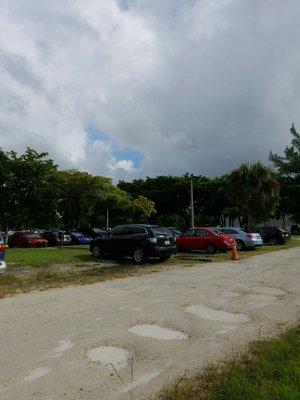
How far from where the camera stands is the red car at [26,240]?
39.4m

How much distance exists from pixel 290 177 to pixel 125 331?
52876mm

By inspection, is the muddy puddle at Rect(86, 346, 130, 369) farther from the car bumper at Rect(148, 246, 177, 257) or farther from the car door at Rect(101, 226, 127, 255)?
the car door at Rect(101, 226, 127, 255)

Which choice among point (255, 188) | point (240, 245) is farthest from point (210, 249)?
point (255, 188)

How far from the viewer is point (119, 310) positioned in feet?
30.9

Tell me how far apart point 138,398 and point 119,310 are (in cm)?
455

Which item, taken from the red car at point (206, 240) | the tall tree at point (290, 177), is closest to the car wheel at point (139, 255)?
the red car at point (206, 240)

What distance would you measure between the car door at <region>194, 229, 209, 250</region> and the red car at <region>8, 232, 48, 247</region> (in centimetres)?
1643

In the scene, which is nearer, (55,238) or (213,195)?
(55,238)

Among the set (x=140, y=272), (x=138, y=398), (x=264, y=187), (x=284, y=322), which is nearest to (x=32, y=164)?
(x=264, y=187)

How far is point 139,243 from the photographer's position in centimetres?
2122

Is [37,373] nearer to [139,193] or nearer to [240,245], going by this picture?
[240,245]

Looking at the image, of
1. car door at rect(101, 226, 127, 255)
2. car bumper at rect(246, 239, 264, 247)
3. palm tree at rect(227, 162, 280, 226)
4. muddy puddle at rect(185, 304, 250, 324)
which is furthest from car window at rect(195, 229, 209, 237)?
muddy puddle at rect(185, 304, 250, 324)

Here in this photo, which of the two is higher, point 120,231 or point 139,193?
point 139,193

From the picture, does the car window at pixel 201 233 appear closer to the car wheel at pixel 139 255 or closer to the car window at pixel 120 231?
the car window at pixel 120 231
